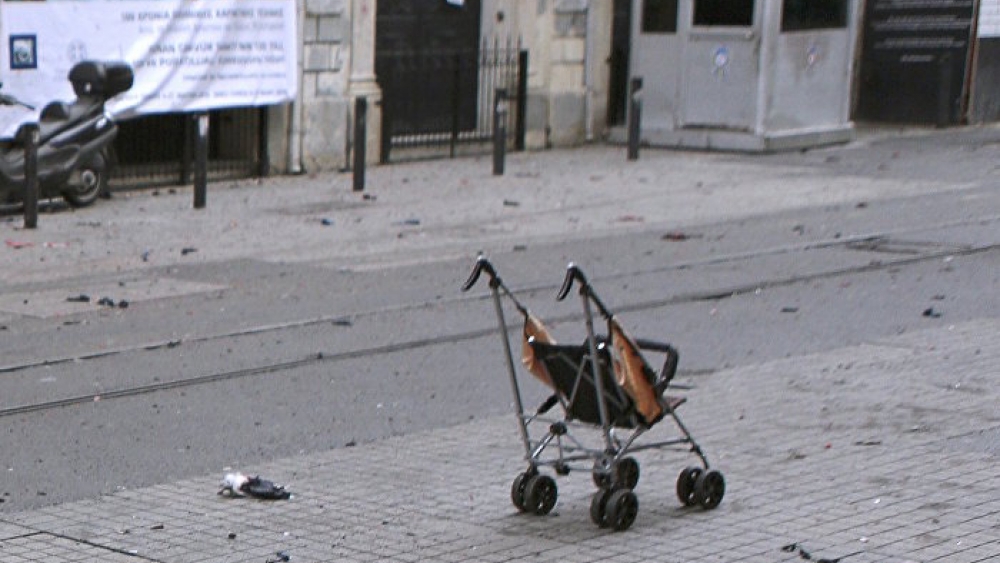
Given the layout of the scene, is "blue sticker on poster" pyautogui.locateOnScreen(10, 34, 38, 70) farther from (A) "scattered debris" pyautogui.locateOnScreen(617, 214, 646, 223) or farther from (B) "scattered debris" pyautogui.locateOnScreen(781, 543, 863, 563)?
(B) "scattered debris" pyautogui.locateOnScreen(781, 543, 863, 563)

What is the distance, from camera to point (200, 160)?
17.4 m

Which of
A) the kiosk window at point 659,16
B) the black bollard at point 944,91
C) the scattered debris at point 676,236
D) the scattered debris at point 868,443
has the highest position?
the kiosk window at point 659,16

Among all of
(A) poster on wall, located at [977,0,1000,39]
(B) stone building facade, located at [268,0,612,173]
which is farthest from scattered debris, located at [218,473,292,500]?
(A) poster on wall, located at [977,0,1000,39]

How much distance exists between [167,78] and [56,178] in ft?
9.17

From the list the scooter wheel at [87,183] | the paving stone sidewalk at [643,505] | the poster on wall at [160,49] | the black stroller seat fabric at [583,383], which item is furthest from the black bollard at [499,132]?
the black stroller seat fabric at [583,383]

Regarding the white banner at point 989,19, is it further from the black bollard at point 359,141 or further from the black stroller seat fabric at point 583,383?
the black stroller seat fabric at point 583,383

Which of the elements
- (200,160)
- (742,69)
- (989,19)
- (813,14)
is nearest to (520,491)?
(200,160)

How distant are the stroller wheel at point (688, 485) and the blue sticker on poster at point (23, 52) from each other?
11.7m

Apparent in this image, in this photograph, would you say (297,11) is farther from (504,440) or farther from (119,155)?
(504,440)

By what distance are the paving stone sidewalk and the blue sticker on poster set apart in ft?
32.1

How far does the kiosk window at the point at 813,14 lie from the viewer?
23.9m

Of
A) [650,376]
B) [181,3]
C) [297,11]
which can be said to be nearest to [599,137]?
[297,11]

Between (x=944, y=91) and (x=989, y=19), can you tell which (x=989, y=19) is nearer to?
(x=989, y=19)

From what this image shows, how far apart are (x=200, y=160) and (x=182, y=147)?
2856mm
